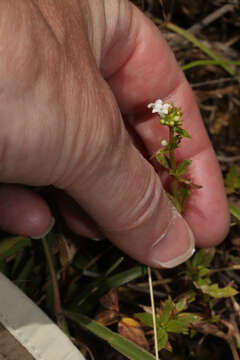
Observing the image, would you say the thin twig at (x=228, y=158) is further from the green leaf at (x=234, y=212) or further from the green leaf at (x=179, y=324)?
the green leaf at (x=179, y=324)

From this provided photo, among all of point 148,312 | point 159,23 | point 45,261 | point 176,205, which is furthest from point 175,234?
point 159,23

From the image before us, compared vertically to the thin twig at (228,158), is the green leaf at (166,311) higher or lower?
higher

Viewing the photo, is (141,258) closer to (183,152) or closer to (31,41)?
(183,152)

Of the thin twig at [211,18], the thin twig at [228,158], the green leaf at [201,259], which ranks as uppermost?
the thin twig at [211,18]

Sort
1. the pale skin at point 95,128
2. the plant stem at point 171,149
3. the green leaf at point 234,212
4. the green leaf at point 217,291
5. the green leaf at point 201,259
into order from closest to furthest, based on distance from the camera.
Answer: the pale skin at point 95,128 < the plant stem at point 171,149 < the green leaf at point 217,291 < the green leaf at point 201,259 < the green leaf at point 234,212

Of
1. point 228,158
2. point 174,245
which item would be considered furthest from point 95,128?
point 228,158

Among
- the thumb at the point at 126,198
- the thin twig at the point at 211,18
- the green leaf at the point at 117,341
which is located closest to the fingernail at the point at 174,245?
the thumb at the point at 126,198

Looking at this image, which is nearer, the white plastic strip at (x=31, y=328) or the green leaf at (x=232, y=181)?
the white plastic strip at (x=31, y=328)
